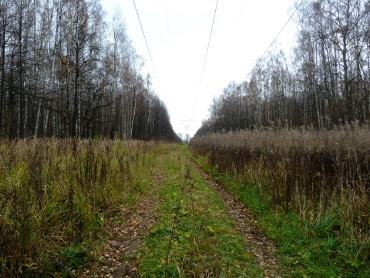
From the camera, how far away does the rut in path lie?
8.80ft

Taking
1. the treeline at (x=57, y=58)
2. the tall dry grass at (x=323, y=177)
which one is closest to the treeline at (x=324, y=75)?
the tall dry grass at (x=323, y=177)

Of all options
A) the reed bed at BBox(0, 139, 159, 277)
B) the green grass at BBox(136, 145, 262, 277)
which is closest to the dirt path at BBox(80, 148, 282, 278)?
the green grass at BBox(136, 145, 262, 277)

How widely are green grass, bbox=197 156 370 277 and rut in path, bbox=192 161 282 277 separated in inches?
4.5

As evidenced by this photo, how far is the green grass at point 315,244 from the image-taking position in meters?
2.47

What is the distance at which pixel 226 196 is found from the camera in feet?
19.9

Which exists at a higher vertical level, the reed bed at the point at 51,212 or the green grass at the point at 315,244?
the reed bed at the point at 51,212

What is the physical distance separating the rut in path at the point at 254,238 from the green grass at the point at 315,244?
11cm

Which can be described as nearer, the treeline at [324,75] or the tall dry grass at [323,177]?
the tall dry grass at [323,177]

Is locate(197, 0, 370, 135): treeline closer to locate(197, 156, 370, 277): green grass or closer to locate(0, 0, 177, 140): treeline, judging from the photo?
locate(197, 156, 370, 277): green grass

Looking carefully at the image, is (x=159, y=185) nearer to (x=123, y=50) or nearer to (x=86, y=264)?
(x=86, y=264)

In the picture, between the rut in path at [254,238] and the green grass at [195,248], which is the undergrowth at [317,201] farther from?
the green grass at [195,248]

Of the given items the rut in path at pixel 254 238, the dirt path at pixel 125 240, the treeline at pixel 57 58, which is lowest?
the rut in path at pixel 254 238

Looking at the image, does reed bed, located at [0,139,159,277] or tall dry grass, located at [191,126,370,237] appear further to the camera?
tall dry grass, located at [191,126,370,237]

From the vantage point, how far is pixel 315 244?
115 inches
